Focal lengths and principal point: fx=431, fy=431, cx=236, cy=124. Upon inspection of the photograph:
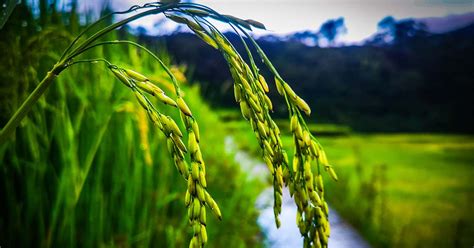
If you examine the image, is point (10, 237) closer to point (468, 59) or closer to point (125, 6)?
point (125, 6)

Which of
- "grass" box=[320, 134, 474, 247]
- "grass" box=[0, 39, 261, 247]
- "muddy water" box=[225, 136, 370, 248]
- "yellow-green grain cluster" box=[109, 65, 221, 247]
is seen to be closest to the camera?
"yellow-green grain cluster" box=[109, 65, 221, 247]

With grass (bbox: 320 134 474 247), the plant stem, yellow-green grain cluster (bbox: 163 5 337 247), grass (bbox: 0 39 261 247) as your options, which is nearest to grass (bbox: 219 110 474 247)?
grass (bbox: 320 134 474 247)

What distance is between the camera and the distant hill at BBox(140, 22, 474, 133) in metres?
1.24

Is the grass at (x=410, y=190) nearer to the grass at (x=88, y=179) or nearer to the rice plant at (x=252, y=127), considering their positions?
the grass at (x=88, y=179)

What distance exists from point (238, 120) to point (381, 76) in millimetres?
707

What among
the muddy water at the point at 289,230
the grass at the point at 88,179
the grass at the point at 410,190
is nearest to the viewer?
the grass at the point at 88,179

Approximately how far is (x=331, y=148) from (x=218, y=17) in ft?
4.73

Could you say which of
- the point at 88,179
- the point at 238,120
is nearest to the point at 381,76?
the point at 238,120

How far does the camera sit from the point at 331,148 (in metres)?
1.70

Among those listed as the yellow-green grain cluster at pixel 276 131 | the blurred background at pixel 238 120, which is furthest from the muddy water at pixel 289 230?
the yellow-green grain cluster at pixel 276 131

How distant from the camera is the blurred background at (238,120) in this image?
0.78m

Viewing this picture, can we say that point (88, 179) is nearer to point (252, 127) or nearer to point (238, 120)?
point (252, 127)

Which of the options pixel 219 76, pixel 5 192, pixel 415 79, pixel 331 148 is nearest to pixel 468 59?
pixel 415 79

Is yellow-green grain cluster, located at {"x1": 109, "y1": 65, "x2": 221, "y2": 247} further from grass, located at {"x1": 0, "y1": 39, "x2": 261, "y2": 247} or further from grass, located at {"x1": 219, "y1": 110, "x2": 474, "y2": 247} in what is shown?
grass, located at {"x1": 219, "y1": 110, "x2": 474, "y2": 247}
